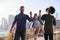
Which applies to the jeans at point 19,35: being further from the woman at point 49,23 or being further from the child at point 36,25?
the woman at point 49,23

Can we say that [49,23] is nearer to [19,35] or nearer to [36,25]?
[36,25]

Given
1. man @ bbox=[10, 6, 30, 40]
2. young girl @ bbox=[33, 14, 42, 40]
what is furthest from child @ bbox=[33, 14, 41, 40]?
man @ bbox=[10, 6, 30, 40]

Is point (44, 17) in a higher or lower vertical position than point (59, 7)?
lower

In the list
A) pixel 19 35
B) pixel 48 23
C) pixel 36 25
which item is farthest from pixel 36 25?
pixel 19 35

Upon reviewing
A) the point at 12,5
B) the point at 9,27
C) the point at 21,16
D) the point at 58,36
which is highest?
the point at 12,5

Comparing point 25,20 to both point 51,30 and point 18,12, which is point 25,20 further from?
point 51,30

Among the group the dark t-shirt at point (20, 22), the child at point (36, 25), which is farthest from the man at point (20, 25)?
the child at point (36, 25)

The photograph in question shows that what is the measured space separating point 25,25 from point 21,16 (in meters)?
0.15

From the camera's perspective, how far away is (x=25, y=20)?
2.40 meters

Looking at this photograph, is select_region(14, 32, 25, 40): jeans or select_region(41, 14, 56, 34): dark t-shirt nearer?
select_region(14, 32, 25, 40): jeans

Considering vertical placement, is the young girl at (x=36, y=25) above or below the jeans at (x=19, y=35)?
above

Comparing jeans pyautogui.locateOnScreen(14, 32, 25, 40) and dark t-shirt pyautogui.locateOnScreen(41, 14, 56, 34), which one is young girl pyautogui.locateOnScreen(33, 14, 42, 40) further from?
jeans pyautogui.locateOnScreen(14, 32, 25, 40)

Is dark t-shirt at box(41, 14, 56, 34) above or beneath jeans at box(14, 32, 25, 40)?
above

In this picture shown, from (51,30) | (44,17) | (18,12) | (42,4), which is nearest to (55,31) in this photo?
(51,30)
